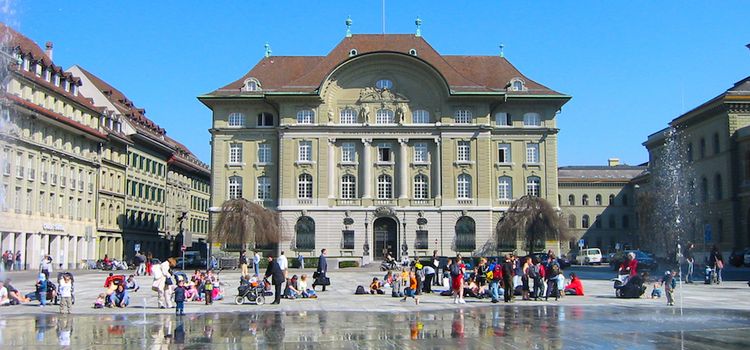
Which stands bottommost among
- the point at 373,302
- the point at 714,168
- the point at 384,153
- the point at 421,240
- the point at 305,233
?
the point at 373,302

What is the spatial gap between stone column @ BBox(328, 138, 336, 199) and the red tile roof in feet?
18.3

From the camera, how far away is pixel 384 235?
244ft

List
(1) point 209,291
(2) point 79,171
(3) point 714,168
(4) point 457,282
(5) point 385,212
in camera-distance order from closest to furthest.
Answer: (1) point 209,291 → (4) point 457,282 → (2) point 79,171 → (5) point 385,212 → (3) point 714,168

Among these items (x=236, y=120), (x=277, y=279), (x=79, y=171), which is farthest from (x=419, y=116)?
(x=277, y=279)

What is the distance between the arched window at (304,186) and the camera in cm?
7412

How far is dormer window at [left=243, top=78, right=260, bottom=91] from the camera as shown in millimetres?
75625

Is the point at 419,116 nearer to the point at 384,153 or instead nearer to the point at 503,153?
the point at 384,153

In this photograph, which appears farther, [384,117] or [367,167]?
[384,117]

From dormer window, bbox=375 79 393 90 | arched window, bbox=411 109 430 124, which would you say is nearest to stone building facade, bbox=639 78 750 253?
arched window, bbox=411 109 430 124

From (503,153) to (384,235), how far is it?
44.4 feet

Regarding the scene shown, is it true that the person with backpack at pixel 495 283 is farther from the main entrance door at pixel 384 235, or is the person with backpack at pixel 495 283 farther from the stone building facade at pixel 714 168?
the stone building facade at pixel 714 168

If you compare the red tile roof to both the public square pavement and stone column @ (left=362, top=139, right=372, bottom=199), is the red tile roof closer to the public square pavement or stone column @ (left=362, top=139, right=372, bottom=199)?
stone column @ (left=362, top=139, right=372, bottom=199)

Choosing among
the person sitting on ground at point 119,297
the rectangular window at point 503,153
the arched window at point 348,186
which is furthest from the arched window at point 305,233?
the person sitting on ground at point 119,297

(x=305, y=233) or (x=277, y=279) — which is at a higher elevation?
(x=305, y=233)
